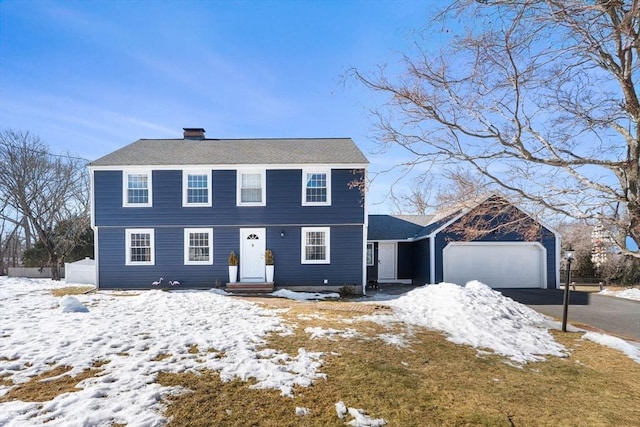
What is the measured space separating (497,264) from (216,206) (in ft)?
42.4

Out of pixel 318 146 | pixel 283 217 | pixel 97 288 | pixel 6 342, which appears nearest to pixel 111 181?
pixel 97 288

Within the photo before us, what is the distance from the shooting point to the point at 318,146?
16.5 m

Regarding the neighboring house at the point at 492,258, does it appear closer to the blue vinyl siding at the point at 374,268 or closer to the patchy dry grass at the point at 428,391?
the blue vinyl siding at the point at 374,268

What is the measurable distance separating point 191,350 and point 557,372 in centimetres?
587

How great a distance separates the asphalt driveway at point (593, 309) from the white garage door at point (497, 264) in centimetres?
74

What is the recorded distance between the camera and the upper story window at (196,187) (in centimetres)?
1484

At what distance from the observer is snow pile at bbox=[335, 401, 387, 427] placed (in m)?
3.78

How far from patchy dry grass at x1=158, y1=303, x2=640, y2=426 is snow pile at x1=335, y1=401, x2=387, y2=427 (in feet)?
0.28

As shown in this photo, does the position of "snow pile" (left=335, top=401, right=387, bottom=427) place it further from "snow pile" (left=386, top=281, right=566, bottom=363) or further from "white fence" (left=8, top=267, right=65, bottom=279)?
"white fence" (left=8, top=267, right=65, bottom=279)

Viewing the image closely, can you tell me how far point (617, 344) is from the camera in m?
7.41

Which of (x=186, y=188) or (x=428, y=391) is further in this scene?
(x=186, y=188)

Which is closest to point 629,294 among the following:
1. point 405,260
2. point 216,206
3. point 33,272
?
point 405,260

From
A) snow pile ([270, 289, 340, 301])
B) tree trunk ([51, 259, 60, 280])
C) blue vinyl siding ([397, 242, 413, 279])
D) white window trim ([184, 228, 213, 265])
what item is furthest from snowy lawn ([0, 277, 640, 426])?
tree trunk ([51, 259, 60, 280])

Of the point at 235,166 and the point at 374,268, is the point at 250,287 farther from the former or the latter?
the point at 374,268
